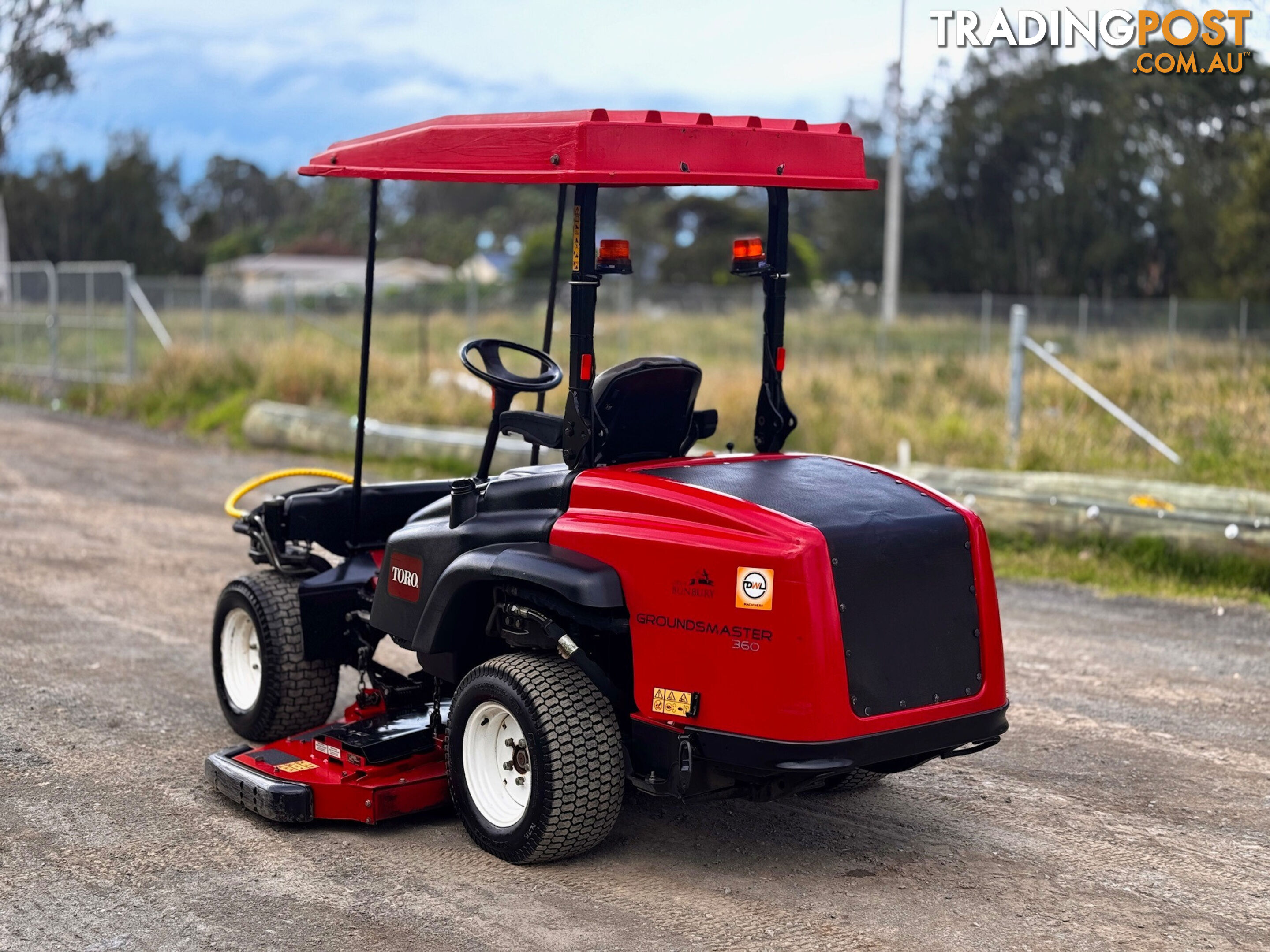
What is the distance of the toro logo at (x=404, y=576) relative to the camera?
506 cm

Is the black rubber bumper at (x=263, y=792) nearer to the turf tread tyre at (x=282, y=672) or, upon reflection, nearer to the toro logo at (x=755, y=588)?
the turf tread tyre at (x=282, y=672)

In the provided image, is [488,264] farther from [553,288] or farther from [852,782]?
[852,782]

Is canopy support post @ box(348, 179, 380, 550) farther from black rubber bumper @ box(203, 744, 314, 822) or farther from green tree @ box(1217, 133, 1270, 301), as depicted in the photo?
green tree @ box(1217, 133, 1270, 301)

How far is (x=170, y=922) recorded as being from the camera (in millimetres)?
4156

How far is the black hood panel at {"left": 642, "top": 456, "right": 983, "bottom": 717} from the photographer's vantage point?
4.29 m

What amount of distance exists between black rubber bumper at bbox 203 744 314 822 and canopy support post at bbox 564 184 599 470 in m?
1.54

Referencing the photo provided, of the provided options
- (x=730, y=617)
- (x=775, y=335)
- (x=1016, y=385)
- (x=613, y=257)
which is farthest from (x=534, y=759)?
(x=1016, y=385)

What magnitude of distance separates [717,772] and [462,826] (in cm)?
Result: 110

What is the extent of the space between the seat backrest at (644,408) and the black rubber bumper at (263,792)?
153 cm

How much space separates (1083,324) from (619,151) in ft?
58.3

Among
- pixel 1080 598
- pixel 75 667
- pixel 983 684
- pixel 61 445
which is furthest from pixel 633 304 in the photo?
pixel 983 684

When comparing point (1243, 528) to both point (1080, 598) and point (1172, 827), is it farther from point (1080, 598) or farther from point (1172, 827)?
point (1172, 827)

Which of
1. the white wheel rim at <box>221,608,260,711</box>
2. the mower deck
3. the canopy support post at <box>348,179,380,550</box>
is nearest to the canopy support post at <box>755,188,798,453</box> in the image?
the canopy support post at <box>348,179,380,550</box>

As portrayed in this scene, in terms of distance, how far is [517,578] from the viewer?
15.0 feet
